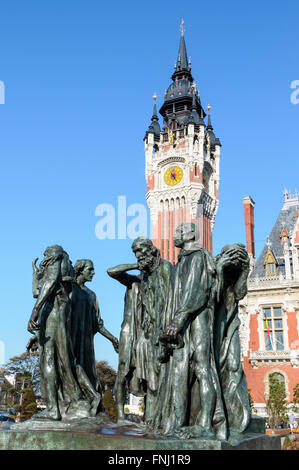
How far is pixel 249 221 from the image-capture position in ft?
137

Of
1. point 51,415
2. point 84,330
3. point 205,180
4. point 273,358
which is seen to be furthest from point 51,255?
point 205,180

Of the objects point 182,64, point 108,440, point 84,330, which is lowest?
point 108,440

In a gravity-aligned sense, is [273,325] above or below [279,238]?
below

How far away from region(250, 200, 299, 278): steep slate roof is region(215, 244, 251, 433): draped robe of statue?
29.0 meters

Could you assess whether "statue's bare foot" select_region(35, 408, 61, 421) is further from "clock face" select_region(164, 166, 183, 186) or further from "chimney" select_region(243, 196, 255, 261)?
"clock face" select_region(164, 166, 183, 186)

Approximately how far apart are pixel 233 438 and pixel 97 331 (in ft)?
10.9

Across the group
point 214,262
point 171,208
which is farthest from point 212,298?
point 171,208

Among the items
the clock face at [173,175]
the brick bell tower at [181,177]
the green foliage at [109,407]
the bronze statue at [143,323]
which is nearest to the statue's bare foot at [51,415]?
the bronze statue at [143,323]

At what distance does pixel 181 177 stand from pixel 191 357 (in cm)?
5367

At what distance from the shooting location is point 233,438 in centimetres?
484

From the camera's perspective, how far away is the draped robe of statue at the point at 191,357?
4.94 meters

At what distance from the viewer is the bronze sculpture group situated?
5043 millimetres

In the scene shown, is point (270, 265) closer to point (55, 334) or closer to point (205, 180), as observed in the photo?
point (205, 180)
